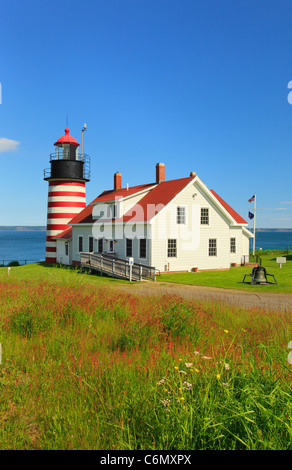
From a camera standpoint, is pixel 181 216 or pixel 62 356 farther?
pixel 181 216

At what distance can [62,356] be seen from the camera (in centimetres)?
664

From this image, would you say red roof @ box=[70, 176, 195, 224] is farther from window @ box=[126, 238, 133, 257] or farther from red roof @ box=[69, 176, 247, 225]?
window @ box=[126, 238, 133, 257]

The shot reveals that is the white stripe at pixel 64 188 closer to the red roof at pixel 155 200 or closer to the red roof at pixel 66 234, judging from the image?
the red roof at pixel 66 234

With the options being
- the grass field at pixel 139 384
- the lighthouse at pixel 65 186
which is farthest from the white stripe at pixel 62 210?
the grass field at pixel 139 384

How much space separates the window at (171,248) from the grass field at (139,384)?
789 inches

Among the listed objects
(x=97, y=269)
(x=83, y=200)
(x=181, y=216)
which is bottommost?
(x=97, y=269)

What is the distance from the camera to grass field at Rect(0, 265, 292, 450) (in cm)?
378

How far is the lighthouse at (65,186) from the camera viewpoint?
126ft

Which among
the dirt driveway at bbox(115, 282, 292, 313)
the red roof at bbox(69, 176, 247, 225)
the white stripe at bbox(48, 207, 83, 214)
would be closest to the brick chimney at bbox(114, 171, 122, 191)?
the red roof at bbox(69, 176, 247, 225)

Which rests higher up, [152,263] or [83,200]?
[83,200]
